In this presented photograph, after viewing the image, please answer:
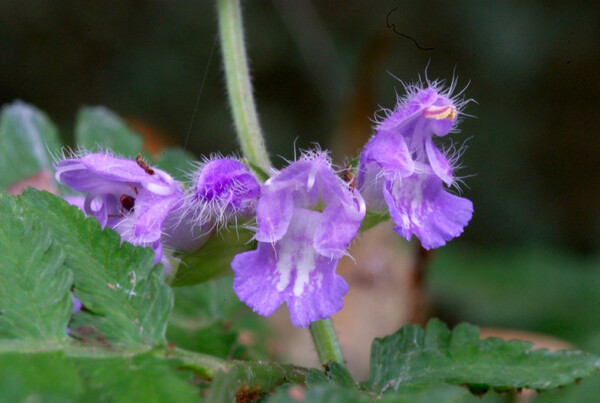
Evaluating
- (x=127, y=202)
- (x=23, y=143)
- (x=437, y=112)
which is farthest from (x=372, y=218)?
(x=23, y=143)

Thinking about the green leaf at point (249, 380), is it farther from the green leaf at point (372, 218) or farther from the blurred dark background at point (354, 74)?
the blurred dark background at point (354, 74)

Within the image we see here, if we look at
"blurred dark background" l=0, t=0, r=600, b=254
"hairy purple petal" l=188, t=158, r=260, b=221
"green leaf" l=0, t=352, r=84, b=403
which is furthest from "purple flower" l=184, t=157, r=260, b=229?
"blurred dark background" l=0, t=0, r=600, b=254

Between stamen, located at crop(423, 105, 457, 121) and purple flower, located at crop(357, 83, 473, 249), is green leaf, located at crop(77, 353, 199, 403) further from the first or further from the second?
stamen, located at crop(423, 105, 457, 121)

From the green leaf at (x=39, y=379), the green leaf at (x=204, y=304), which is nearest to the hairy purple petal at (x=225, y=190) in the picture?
the green leaf at (x=39, y=379)

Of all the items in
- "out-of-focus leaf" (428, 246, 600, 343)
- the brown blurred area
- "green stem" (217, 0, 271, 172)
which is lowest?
"green stem" (217, 0, 271, 172)

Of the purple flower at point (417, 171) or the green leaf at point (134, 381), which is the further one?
the purple flower at point (417, 171)

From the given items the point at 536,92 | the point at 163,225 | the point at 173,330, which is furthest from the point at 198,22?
the point at 163,225
